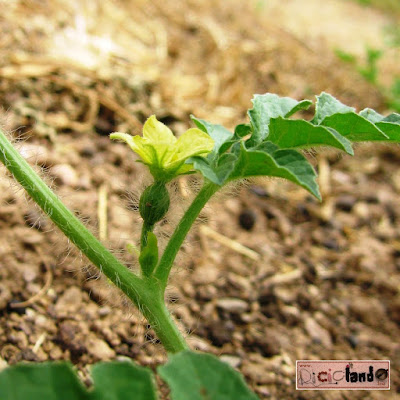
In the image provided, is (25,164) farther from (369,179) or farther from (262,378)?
(369,179)

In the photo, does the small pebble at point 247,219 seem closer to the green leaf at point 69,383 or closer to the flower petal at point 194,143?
the flower petal at point 194,143

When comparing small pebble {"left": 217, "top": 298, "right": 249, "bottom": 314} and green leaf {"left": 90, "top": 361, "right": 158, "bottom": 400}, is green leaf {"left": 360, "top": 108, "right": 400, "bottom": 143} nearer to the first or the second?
green leaf {"left": 90, "top": 361, "right": 158, "bottom": 400}

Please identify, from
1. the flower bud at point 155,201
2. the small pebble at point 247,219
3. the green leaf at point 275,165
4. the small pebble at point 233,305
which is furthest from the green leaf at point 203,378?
the small pebble at point 247,219

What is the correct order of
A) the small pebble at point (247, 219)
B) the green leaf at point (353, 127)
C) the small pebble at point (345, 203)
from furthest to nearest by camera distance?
the small pebble at point (345, 203)
the small pebble at point (247, 219)
the green leaf at point (353, 127)

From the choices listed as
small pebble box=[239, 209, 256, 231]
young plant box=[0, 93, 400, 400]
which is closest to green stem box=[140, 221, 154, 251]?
young plant box=[0, 93, 400, 400]

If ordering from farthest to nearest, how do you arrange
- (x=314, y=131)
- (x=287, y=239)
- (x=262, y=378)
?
(x=287, y=239)
(x=262, y=378)
(x=314, y=131)

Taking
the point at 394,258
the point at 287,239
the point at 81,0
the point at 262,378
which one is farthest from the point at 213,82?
the point at 262,378

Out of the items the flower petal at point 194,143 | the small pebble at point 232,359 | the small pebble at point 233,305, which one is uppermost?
the flower petal at point 194,143
